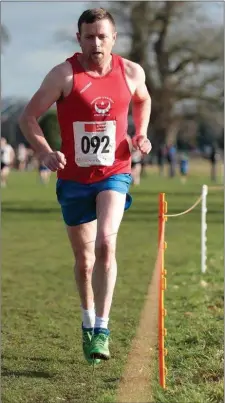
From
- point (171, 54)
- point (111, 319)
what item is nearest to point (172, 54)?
point (171, 54)

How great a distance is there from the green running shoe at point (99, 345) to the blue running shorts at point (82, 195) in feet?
2.52

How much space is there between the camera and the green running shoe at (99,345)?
561 centimetres

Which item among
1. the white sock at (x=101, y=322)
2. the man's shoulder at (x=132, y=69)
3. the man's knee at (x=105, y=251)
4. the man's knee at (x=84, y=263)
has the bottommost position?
the white sock at (x=101, y=322)

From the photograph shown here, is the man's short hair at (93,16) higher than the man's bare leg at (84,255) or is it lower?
higher

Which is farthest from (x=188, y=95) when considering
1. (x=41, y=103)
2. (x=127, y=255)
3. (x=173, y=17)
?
(x=41, y=103)

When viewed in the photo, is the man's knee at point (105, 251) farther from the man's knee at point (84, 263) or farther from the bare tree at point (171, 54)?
the bare tree at point (171, 54)

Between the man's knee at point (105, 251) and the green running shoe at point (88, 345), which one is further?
the green running shoe at point (88, 345)

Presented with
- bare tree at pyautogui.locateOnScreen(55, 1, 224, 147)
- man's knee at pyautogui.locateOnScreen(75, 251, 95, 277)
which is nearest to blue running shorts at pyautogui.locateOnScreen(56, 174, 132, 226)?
man's knee at pyautogui.locateOnScreen(75, 251, 95, 277)

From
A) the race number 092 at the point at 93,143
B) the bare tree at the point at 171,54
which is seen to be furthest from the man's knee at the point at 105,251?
the bare tree at the point at 171,54

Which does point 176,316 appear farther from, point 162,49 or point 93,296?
point 162,49

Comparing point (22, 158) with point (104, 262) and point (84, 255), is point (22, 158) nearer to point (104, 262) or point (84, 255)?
point (84, 255)

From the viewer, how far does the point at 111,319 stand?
316 inches

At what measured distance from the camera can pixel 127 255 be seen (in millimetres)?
13656

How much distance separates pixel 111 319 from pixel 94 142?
288cm
